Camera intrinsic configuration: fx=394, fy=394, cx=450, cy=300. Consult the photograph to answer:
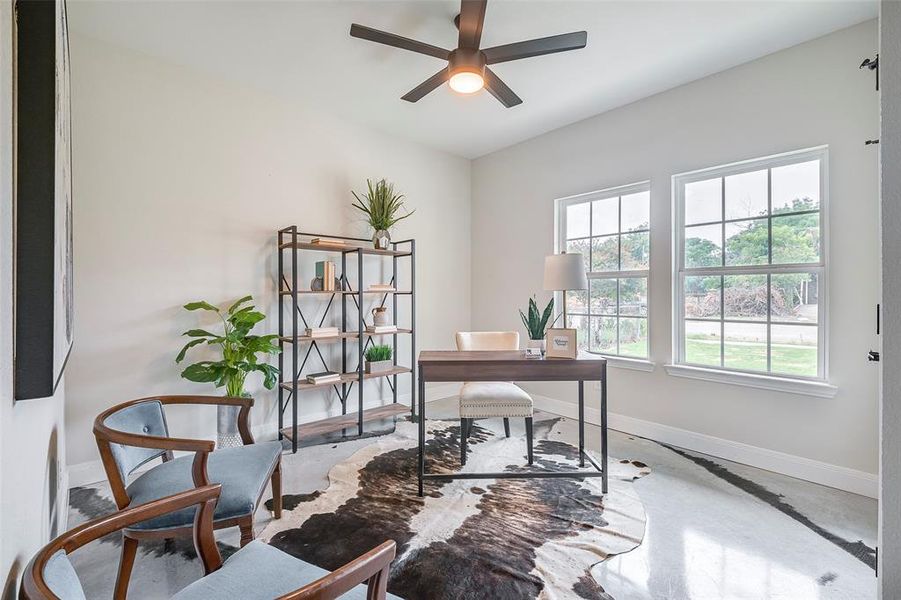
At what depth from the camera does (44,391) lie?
2.75 ft

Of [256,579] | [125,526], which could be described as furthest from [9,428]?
[256,579]

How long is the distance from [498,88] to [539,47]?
0.41 metres

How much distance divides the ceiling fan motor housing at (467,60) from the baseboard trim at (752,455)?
2.99 m

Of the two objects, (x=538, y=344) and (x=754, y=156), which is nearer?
(x=538, y=344)

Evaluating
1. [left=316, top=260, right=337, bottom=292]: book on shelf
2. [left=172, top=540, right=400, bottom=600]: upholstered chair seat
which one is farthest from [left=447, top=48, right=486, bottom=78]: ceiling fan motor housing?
[left=172, top=540, right=400, bottom=600]: upholstered chair seat

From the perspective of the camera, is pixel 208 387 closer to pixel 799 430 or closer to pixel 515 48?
pixel 515 48

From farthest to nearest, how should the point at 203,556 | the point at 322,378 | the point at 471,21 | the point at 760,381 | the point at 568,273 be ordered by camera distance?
the point at 322,378, the point at 760,381, the point at 568,273, the point at 471,21, the point at 203,556

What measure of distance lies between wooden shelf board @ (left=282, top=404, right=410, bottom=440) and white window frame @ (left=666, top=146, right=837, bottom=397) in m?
2.40

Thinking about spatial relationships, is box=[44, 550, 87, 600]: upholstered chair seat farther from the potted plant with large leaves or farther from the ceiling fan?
the ceiling fan

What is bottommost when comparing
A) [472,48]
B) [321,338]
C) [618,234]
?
[321,338]

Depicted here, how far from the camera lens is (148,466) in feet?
8.75

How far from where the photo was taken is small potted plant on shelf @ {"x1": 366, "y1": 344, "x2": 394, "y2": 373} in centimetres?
360

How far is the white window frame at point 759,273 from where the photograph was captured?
8.35 feet

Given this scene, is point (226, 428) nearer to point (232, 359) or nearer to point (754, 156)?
point (232, 359)
